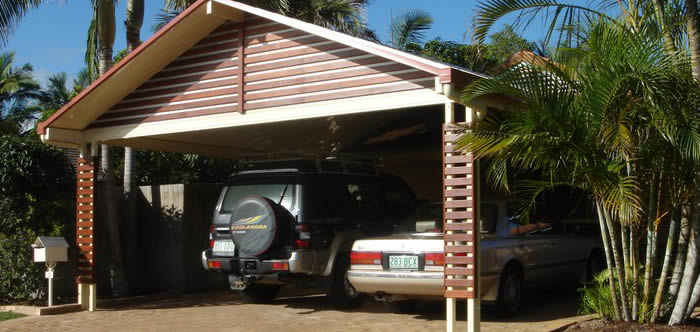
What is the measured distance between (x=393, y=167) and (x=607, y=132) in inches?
335

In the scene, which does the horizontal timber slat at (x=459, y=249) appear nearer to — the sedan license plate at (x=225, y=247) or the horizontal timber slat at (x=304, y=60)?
the horizontal timber slat at (x=304, y=60)

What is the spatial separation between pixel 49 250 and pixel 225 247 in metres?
2.75

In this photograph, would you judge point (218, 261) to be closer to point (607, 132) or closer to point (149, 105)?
point (149, 105)

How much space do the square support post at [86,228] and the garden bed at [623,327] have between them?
707cm

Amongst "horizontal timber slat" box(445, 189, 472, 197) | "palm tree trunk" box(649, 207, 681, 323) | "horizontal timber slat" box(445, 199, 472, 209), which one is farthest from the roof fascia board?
"palm tree trunk" box(649, 207, 681, 323)

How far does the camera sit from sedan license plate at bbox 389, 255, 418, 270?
9.33 meters

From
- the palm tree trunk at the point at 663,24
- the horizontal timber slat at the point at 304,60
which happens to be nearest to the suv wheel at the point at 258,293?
the horizontal timber slat at the point at 304,60

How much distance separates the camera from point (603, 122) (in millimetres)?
7570

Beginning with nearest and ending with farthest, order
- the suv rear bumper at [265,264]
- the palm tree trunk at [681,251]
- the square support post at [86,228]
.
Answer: the palm tree trunk at [681,251] → the suv rear bumper at [265,264] → the square support post at [86,228]

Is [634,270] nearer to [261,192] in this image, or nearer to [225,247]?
[261,192]

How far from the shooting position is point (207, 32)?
10.9 metres

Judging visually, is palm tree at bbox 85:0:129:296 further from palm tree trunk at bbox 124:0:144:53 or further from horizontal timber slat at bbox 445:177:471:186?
horizontal timber slat at bbox 445:177:471:186

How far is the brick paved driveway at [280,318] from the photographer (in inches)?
375

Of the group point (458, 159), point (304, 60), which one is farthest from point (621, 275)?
point (304, 60)
